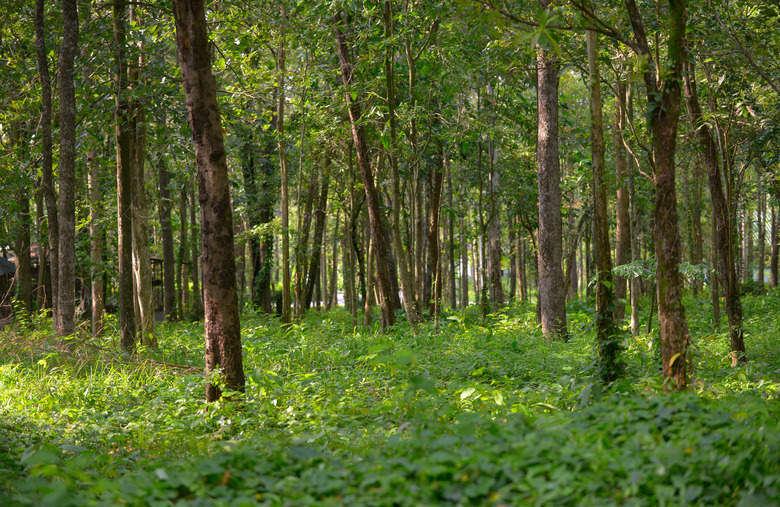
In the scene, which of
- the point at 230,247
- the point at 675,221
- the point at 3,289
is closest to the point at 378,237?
the point at 230,247

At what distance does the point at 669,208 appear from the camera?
491cm

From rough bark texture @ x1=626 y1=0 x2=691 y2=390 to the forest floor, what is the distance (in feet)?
1.46

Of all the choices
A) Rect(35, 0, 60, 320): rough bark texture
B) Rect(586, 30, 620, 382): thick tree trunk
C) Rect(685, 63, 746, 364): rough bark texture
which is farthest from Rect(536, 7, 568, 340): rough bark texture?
Rect(35, 0, 60, 320): rough bark texture

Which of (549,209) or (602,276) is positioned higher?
(549,209)

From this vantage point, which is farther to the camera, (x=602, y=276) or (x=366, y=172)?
(x=366, y=172)

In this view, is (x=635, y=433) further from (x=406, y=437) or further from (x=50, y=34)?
(x=50, y=34)

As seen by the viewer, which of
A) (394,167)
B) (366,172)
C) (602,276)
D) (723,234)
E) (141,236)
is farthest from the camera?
(366,172)

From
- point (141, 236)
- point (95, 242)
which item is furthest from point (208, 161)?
point (95, 242)

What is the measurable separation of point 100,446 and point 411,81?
27.4 ft

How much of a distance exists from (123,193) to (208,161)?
4458 mm

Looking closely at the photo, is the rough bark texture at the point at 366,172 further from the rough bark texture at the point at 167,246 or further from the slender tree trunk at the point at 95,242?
the rough bark texture at the point at 167,246

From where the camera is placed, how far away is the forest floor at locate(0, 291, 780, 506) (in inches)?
123

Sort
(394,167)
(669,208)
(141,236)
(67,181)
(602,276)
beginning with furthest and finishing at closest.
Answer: (394,167) < (141,236) < (67,181) < (602,276) < (669,208)

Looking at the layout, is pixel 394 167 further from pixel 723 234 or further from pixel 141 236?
pixel 723 234
